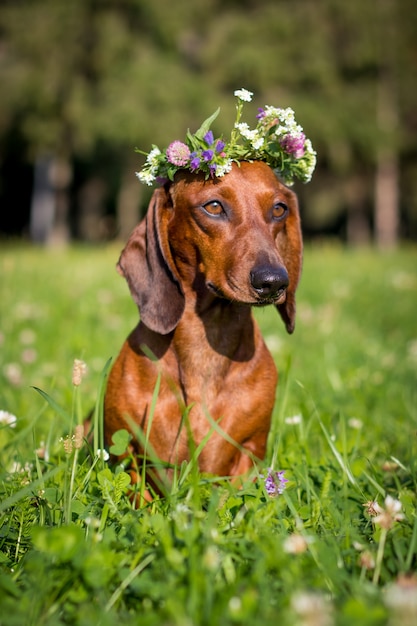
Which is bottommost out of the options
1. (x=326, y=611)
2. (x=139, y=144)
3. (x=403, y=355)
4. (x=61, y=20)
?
(x=403, y=355)

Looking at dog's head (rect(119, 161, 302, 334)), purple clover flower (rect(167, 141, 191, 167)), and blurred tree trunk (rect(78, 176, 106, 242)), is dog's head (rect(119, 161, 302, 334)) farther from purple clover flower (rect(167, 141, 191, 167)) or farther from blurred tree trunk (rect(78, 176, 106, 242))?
blurred tree trunk (rect(78, 176, 106, 242))

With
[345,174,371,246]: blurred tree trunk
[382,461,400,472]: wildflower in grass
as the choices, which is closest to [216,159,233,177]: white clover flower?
[382,461,400,472]: wildflower in grass

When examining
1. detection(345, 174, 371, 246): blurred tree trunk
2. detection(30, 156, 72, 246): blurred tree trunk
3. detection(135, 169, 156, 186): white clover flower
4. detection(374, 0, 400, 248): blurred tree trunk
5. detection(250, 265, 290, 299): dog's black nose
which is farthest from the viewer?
detection(345, 174, 371, 246): blurred tree trunk

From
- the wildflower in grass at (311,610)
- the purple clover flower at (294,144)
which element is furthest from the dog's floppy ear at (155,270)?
the wildflower in grass at (311,610)

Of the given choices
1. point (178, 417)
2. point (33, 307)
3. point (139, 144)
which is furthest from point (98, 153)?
point (178, 417)

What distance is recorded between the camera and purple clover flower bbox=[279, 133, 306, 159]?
2674mm

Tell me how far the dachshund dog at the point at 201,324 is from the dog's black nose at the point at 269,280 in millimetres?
114

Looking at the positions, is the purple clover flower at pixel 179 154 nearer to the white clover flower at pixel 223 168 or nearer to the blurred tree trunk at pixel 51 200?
the white clover flower at pixel 223 168

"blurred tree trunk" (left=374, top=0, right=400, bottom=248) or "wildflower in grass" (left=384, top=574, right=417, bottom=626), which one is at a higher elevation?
"blurred tree trunk" (left=374, top=0, right=400, bottom=248)

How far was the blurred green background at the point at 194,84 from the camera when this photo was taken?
1798 centimetres

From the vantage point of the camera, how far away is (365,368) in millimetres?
4664

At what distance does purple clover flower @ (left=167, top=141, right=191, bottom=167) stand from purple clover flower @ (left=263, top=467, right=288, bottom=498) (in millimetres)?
1250

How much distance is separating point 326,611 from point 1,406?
2.65 meters

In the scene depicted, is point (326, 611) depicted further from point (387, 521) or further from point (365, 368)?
point (365, 368)
